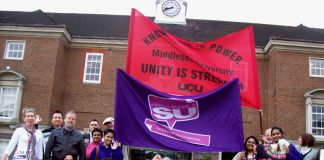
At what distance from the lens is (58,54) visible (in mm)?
23906

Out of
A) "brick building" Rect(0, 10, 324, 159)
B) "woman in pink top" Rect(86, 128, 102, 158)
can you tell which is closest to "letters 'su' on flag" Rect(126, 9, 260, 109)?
"woman in pink top" Rect(86, 128, 102, 158)

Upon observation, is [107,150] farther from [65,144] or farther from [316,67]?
[316,67]

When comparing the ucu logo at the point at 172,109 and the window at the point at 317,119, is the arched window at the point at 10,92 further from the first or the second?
the ucu logo at the point at 172,109

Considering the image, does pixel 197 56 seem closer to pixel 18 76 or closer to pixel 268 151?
pixel 268 151

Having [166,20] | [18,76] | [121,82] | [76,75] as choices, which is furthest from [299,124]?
[121,82]

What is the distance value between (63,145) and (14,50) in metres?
19.0

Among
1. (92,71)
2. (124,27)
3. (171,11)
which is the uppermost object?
(171,11)

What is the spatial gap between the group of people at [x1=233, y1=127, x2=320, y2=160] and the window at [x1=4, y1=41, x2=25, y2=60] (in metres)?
19.4

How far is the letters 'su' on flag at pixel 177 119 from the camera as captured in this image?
7.22m

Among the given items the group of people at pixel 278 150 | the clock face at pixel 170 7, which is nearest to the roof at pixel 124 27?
the clock face at pixel 170 7

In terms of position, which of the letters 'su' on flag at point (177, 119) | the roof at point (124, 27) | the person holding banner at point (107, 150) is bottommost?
the person holding banner at point (107, 150)

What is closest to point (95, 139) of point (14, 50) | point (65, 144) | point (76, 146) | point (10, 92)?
point (76, 146)

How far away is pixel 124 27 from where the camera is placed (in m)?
27.7

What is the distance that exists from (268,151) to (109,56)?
1853 centimetres
